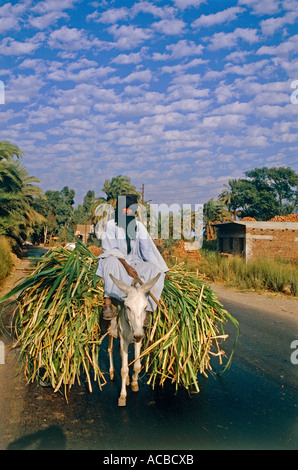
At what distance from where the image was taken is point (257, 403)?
4.57 metres

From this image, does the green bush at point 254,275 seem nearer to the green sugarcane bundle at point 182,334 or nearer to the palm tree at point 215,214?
the green sugarcane bundle at point 182,334

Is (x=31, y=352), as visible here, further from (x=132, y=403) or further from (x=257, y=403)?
(x=257, y=403)

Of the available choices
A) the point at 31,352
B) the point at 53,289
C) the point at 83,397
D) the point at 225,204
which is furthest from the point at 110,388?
the point at 225,204

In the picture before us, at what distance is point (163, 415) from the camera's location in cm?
417

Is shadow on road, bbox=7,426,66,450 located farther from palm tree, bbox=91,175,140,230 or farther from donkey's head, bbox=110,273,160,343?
palm tree, bbox=91,175,140,230

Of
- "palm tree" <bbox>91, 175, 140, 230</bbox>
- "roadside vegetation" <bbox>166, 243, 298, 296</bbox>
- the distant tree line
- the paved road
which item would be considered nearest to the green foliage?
the distant tree line

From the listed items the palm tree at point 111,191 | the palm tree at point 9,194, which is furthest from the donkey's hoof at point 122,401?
the palm tree at point 111,191

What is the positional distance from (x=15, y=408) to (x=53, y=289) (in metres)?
1.46

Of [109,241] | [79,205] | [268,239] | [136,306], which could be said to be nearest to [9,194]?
[268,239]

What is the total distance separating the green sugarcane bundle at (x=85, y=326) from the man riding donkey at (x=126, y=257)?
8.4 inches

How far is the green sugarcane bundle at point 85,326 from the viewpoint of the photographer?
4.42 m

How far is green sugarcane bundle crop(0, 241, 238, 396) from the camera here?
442 centimetres

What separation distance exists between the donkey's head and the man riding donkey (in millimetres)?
288

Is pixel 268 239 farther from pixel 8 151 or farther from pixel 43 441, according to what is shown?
pixel 43 441
